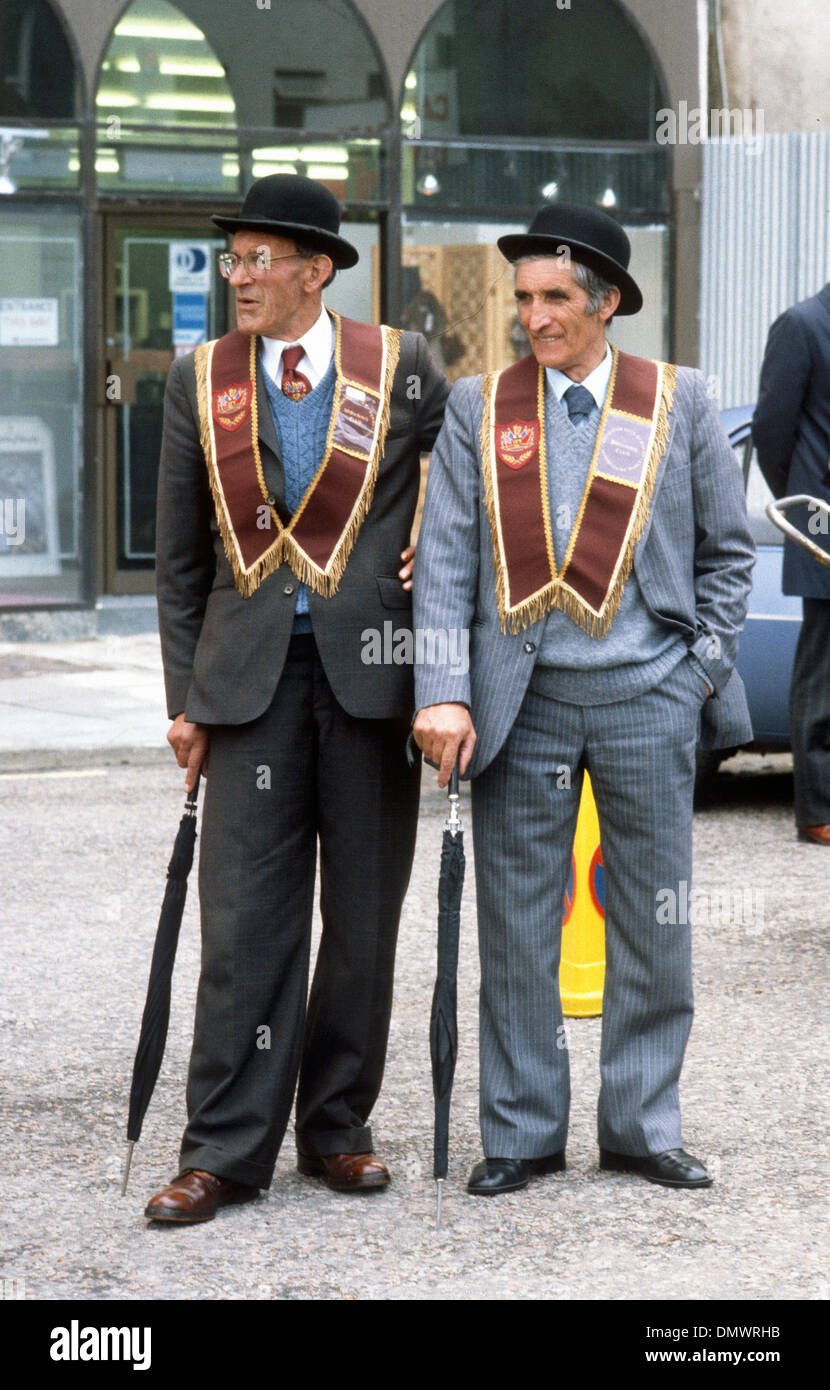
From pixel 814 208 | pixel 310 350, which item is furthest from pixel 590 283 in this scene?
pixel 814 208

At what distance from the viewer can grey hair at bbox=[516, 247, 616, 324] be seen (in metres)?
4.16

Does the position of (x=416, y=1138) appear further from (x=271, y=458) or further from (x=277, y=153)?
(x=277, y=153)

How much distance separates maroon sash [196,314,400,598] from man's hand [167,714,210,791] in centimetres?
30

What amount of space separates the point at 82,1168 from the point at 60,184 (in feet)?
32.5

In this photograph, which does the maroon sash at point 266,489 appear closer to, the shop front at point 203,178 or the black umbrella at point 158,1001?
the black umbrella at point 158,1001

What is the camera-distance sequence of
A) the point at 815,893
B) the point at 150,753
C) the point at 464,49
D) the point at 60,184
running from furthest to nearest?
the point at 464,49, the point at 60,184, the point at 150,753, the point at 815,893

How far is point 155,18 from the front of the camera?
1359 cm

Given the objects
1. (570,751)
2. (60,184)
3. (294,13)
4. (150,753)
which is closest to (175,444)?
(570,751)

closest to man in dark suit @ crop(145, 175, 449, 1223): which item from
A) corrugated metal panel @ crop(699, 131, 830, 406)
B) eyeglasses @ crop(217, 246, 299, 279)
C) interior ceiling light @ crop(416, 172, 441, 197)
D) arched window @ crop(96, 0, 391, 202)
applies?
eyeglasses @ crop(217, 246, 299, 279)

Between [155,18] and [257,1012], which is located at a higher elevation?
[155,18]

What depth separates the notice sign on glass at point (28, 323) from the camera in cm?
1345

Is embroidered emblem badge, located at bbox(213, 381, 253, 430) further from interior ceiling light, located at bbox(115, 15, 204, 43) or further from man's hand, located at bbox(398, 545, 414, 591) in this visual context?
interior ceiling light, located at bbox(115, 15, 204, 43)

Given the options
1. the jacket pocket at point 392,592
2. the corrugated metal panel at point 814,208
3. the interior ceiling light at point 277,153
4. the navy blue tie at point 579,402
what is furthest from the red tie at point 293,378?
the corrugated metal panel at point 814,208
